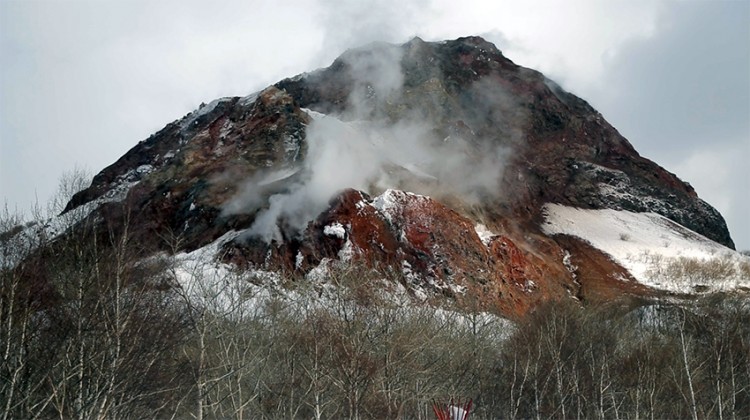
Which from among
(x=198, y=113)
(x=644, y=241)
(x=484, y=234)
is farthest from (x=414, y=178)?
(x=198, y=113)

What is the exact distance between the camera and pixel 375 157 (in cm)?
12056

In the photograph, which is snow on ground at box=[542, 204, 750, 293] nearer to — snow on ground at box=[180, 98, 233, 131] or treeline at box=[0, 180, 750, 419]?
treeline at box=[0, 180, 750, 419]

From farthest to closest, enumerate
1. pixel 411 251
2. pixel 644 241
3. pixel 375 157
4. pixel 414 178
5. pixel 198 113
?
1. pixel 198 113
2. pixel 644 241
3. pixel 375 157
4. pixel 414 178
5. pixel 411 251

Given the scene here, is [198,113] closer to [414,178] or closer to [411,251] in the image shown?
[414,178]

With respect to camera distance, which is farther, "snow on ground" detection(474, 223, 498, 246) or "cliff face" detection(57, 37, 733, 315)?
"snow on ground" detection(474, 223, 498, 246)

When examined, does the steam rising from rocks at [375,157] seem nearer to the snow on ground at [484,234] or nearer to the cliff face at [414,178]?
the cliff face at [414,178]

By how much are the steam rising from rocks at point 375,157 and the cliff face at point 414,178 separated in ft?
1.17

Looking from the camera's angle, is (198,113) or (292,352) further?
(198,113)

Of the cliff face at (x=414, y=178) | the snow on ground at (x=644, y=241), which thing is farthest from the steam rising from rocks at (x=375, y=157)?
the snow on ground at (x=644, y=241)

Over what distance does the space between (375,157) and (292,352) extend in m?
85.7

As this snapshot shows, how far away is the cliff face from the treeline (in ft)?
8.61

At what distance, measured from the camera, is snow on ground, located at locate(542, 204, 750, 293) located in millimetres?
114375

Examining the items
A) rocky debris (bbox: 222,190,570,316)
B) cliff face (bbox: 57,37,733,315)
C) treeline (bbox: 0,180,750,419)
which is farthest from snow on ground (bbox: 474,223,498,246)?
treeline (bbox: 0,180,750,419)

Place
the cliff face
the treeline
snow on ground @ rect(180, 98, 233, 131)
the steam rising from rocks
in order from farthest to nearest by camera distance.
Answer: snow on ground @ rect(180, 98, 233, 131) → the steam rising from rocks → the cliff face → the treeline
